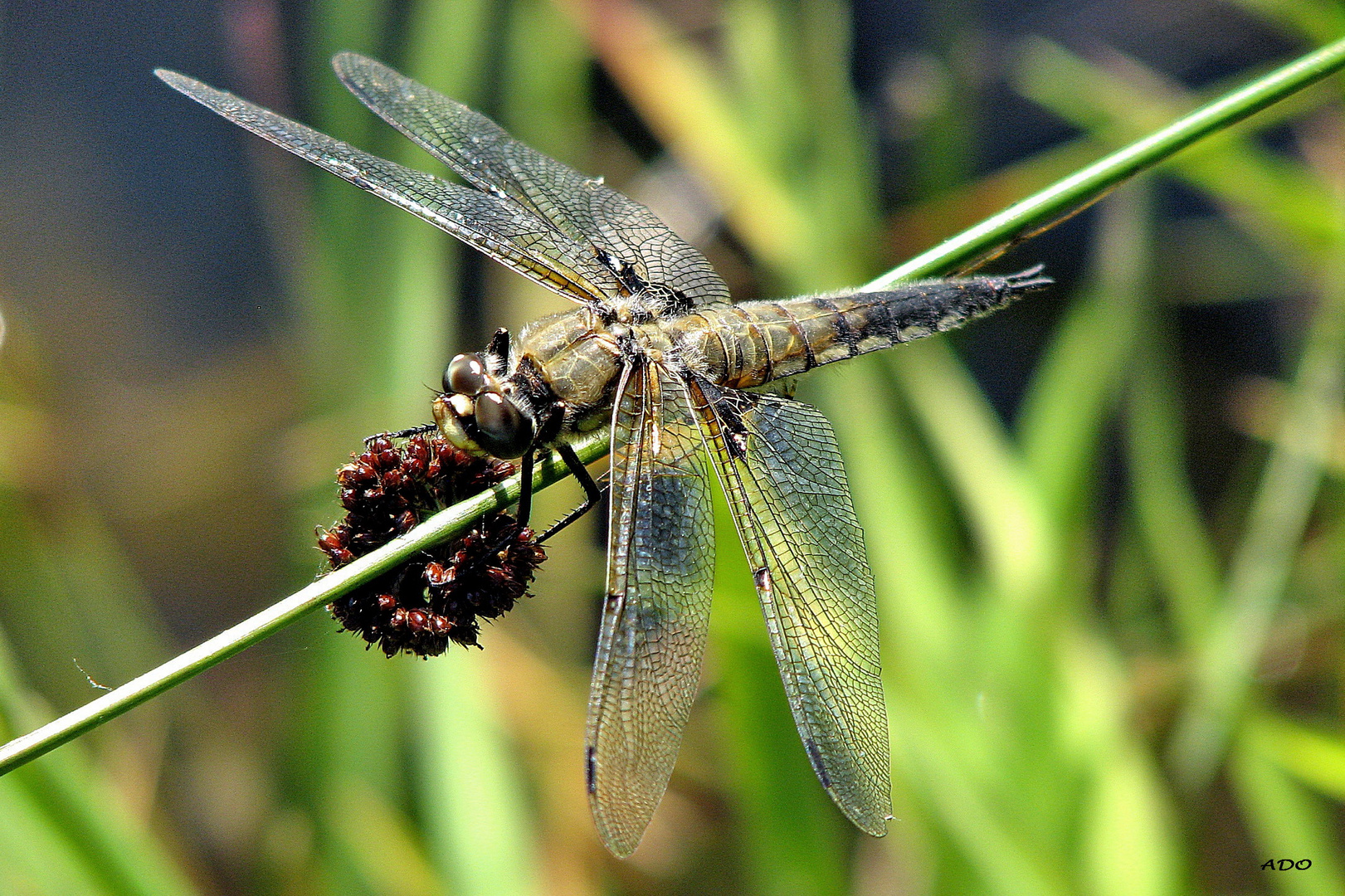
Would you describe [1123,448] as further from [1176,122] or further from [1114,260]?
[1176,122]

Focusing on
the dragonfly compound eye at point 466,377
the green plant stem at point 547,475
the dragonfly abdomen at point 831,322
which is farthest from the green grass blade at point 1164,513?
the dragonfly compound eye at point 466,377

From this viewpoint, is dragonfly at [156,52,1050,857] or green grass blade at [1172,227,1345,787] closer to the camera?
dragonfly at [156,52,1050,857]

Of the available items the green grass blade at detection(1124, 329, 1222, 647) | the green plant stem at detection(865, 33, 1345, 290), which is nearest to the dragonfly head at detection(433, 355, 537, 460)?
the green plant stem at detection(865, 33, 1345, 290)

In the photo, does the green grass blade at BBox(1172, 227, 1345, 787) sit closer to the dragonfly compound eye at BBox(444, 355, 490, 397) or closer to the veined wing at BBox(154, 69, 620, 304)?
the veined wing at BBox(154, 69, 620, 304)

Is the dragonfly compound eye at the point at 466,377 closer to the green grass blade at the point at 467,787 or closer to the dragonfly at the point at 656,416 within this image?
the dragonfly at the point at 656,416

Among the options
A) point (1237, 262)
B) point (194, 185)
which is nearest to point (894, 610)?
point (1237, 262)

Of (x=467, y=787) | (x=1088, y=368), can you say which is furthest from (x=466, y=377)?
(x=1088, y=368)
